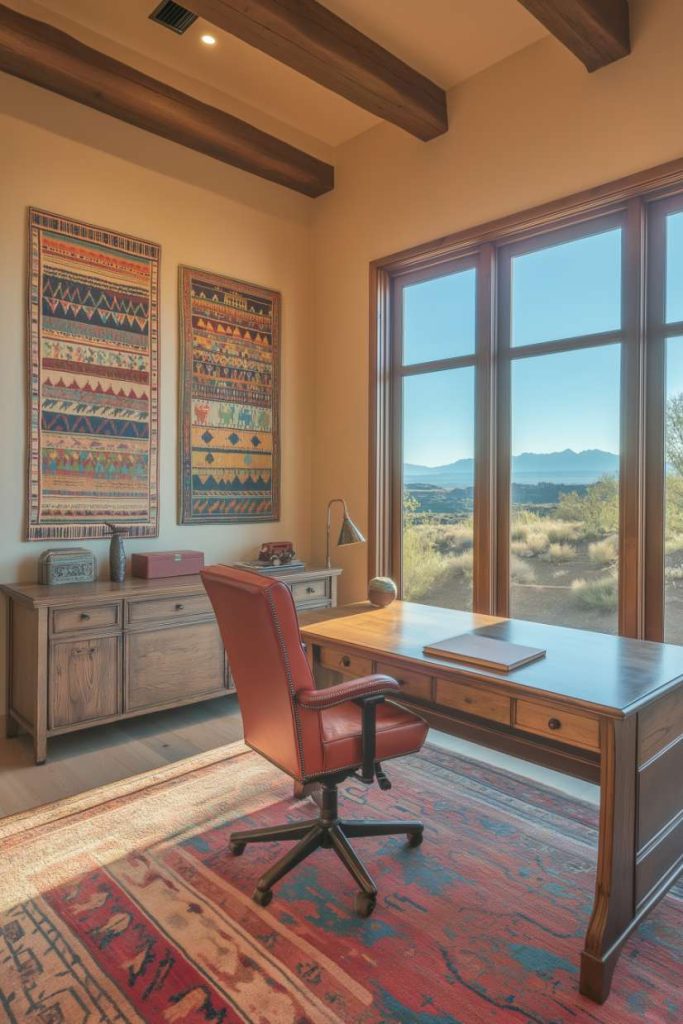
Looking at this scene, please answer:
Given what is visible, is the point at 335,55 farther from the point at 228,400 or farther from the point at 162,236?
the point at 228,400

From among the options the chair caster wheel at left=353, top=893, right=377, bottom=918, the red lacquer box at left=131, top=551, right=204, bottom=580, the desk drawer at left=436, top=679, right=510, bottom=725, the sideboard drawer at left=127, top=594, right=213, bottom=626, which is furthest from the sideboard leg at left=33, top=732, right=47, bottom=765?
the desk drawer at left=436, top=679, right=510, bottom=725

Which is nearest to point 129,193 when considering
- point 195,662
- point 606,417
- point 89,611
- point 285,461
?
point 285,461

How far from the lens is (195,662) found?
3.55 metres

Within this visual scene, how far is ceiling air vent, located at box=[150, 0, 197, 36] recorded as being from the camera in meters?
3.13

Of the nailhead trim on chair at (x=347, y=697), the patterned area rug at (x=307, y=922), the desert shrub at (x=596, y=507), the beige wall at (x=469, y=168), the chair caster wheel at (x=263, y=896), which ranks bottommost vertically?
the patterned area rug at (x=307, y=922)

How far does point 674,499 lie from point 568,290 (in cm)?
125

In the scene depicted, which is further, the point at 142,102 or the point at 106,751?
the point at 142,102

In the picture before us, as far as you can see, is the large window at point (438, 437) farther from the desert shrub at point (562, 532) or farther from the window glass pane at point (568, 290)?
the desert shrub at point (562, 532)

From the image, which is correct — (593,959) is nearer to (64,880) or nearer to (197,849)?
(197,849)

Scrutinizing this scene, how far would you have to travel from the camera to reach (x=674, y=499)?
3033 millimetres

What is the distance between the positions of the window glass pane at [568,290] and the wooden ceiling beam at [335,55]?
3.44 feet

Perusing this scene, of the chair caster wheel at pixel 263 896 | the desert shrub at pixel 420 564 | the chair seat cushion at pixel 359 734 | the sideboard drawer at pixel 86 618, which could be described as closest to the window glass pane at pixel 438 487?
the desert shrub at pixel 420 564

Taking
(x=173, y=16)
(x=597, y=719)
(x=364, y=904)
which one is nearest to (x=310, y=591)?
(x=364, y=904)

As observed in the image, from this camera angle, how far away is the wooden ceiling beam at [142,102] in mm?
3121
